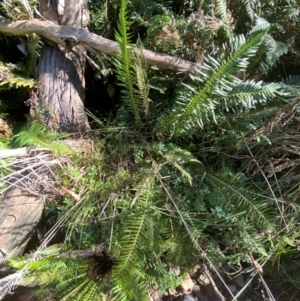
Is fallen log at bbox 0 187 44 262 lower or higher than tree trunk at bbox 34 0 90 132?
lower

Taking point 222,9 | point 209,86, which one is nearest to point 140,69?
point 209,86

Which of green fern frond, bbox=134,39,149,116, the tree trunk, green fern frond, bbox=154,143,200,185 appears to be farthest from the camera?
the tree trunk

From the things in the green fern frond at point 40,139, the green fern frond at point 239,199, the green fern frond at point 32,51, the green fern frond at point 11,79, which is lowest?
the green fern frond at point 239,199

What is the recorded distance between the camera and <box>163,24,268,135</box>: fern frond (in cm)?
146

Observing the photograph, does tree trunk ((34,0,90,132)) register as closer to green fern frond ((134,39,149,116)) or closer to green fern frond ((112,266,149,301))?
green fern frond ((134,39,149,116))

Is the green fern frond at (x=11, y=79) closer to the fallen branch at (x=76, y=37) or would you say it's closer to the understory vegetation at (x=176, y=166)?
the understory vegetation at (x=176, y=166)

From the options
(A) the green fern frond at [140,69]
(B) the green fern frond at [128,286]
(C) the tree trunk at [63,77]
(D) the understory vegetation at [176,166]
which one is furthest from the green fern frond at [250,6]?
(B) the green fern frond at [128,286]

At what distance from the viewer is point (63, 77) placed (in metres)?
2.03

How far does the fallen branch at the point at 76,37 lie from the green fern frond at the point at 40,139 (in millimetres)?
545

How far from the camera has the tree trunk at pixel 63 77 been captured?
1989 mm

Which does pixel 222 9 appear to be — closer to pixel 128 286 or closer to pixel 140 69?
pixel 140 69

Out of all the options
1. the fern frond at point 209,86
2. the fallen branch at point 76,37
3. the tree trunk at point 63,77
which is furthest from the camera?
the tree trunk at point 63,77

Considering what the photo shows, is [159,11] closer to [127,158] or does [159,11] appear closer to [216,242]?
[127,158]

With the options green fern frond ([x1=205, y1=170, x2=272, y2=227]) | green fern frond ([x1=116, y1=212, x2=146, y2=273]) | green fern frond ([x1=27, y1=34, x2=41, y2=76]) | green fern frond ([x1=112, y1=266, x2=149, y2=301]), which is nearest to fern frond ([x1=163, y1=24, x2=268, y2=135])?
green fern frond ([x1=205, y1=170, x2=272, y2=227])
